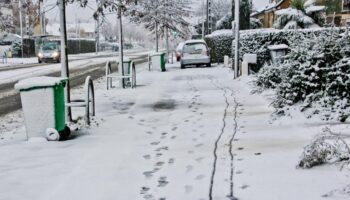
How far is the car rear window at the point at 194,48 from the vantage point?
26.4 metres

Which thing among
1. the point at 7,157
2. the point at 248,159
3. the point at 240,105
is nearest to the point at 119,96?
the point at 240,105

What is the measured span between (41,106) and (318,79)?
467cm

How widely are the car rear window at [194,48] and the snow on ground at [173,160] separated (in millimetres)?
16445

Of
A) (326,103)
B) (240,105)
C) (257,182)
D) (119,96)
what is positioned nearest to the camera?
(257,182)

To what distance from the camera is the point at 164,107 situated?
10961 millimetres

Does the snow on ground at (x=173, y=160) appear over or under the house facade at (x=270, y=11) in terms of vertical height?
under

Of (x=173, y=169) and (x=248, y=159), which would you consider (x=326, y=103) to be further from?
(x=173, y=169)

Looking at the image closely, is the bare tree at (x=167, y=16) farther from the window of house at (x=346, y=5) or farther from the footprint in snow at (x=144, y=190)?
the footprint in snow at (x=144, y=190)

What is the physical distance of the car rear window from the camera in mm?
26375

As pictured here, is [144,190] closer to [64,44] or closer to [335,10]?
[64,44]

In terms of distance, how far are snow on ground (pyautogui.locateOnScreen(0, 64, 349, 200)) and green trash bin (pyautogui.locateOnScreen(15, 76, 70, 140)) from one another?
0.77ft

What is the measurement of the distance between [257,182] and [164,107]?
19.8 ft

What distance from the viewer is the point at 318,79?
8469mm

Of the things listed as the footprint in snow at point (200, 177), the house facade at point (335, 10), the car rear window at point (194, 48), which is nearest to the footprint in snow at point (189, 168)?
the footprint in snow at point (200, 177)
